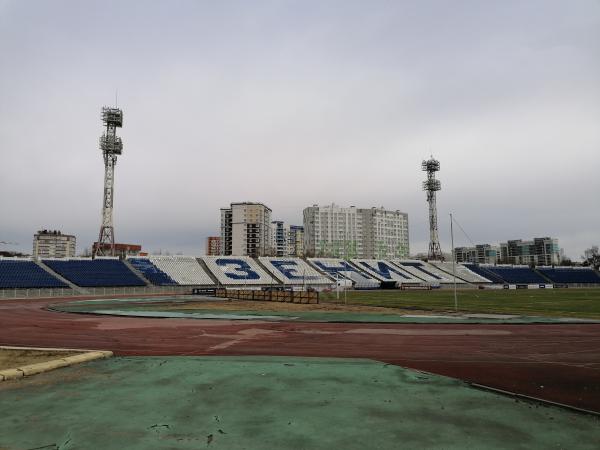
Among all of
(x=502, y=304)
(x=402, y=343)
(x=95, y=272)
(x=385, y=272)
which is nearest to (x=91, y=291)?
(x=95, y=272)

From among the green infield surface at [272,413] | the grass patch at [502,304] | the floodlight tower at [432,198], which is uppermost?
the floodlight tower at [432,198]

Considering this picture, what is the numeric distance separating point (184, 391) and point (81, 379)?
3588mm

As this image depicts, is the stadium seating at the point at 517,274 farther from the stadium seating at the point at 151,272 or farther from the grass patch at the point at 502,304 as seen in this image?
the stadium seating at the point at 151,272

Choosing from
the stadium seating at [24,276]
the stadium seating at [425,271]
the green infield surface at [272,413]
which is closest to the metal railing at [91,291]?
the stadium seating at [24,276]

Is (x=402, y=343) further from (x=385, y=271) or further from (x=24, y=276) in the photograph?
(x=385, y=271)

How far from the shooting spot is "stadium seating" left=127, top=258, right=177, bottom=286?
7806 cm

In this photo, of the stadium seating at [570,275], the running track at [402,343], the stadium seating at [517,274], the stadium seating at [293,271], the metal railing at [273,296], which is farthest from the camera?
the stadium seating at [570,275]

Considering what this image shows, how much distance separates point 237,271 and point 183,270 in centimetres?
1176

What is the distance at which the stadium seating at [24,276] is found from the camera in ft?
200

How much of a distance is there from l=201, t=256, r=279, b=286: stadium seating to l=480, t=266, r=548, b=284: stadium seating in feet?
220

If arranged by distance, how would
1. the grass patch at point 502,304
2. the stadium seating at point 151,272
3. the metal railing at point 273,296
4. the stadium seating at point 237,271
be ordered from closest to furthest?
the grass patch at point 502,304, the metal railing at point 273,296, the stadium seating at point 151,272, the stadium seating at point 237,271

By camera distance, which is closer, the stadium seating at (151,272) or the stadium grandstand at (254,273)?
the stadium grandstand at (254,273)

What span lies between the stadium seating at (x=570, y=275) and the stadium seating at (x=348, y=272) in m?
57.6

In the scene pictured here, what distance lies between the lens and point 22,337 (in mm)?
21422
